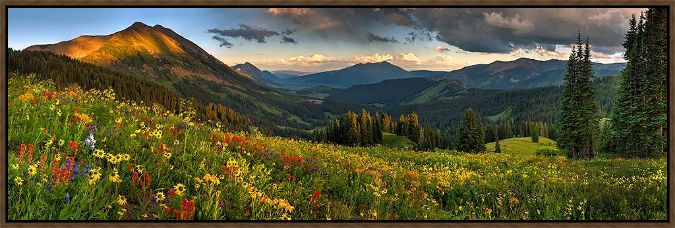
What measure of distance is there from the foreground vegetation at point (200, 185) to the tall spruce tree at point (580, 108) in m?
32.4

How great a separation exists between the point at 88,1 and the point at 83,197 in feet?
8.12

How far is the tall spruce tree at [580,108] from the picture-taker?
36.8 meters

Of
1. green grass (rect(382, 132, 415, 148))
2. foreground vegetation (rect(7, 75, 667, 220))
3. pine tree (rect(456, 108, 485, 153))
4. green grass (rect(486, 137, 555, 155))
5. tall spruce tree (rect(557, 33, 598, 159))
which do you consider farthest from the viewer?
green grass (rect(382, 132, 415, 148))

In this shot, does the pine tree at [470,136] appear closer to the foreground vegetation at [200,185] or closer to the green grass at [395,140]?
the green grass at [395,140]

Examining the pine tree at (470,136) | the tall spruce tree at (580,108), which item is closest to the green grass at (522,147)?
the pine tree at (470,136)

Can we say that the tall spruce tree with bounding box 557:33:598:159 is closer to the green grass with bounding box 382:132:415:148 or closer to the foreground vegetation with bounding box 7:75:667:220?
the foreground vegetation with bounding box 7:75:667:220

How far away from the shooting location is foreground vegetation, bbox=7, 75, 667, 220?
13.7 feet

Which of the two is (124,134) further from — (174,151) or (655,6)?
(655,6)

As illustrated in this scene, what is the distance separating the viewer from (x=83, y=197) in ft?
12.9

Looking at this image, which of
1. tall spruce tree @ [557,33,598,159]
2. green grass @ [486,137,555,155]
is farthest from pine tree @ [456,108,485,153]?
tall spruce tree @ [557,33,598,159]

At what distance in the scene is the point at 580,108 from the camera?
38156 mm

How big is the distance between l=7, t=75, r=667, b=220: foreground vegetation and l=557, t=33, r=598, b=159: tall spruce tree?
106 ft

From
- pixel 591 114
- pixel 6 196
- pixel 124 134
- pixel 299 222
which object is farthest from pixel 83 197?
pixel 591 114

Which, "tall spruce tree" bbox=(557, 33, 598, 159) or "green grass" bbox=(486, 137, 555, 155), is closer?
"tall spruce tree" bbox=(557, 33, 598, 159)
